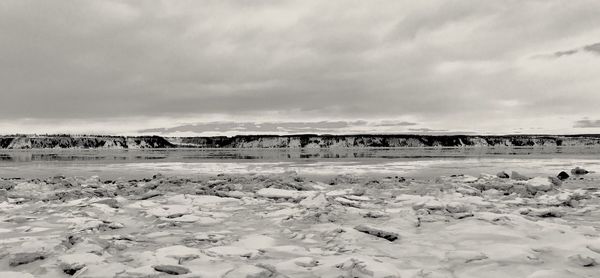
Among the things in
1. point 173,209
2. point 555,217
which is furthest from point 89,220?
point 555,217

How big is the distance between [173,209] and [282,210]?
195 centimetres

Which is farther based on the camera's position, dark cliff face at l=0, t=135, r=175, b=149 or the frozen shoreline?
dark cliff face at l=0, t=135, r=175, b=149

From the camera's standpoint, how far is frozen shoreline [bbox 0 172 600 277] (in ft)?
12.9

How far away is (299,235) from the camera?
5.44 metres

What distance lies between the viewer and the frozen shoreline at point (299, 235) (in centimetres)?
393

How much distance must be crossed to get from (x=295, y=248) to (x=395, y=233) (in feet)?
4.45

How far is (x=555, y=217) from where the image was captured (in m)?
6.50

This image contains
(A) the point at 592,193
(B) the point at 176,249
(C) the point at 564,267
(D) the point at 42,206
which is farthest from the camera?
(A) the point at 592,193

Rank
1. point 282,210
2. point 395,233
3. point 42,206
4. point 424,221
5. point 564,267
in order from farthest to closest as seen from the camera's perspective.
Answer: point 42,206, point 282,210, point 424,221, point 395,233, point 564,267

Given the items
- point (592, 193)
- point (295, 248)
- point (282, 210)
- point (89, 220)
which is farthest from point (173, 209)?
point (592, 193)

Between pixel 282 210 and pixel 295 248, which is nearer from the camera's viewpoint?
pixel 295 248

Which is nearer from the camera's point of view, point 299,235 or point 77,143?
point 299,235

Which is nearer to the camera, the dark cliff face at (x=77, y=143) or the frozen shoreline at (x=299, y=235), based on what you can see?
the frozen shoreline at (x=299, y=235)

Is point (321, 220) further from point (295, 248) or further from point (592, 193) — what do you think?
point (592, 193)
